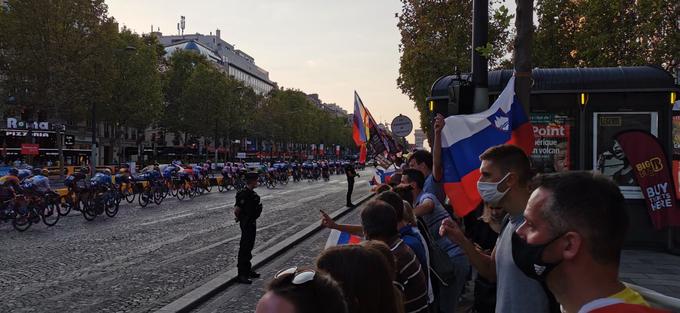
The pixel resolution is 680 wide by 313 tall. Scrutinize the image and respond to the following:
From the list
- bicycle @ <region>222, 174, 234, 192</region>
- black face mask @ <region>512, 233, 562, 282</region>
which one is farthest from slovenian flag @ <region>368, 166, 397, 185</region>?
bicycle @ <region>222, 174, 234, 192</region>

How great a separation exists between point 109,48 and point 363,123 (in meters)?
29.2

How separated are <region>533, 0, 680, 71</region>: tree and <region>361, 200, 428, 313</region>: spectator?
17.5 meters

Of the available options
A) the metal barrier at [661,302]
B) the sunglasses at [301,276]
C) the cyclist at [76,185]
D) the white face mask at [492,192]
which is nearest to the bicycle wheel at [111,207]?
the cyclist at [76,185]

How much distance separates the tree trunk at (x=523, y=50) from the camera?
5.06m

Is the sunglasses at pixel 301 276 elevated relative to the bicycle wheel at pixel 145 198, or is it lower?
elevated

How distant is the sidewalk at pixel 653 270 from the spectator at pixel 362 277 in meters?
5.64

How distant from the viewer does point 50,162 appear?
45.6 metres

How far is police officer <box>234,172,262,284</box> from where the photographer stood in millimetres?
7934

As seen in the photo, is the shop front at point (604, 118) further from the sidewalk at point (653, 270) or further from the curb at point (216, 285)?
the curb at point (216, 285)

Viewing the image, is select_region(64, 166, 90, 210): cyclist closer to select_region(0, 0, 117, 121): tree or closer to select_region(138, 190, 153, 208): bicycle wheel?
select_region(138, 190, 153, 208): bicycle wheel

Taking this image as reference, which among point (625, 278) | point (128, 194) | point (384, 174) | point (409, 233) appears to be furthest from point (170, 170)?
point (409, 233)

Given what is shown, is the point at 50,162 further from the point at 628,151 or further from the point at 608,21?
the point at 628,151

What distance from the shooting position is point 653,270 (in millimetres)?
7879

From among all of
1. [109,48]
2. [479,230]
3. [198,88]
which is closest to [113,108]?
[109,48]
